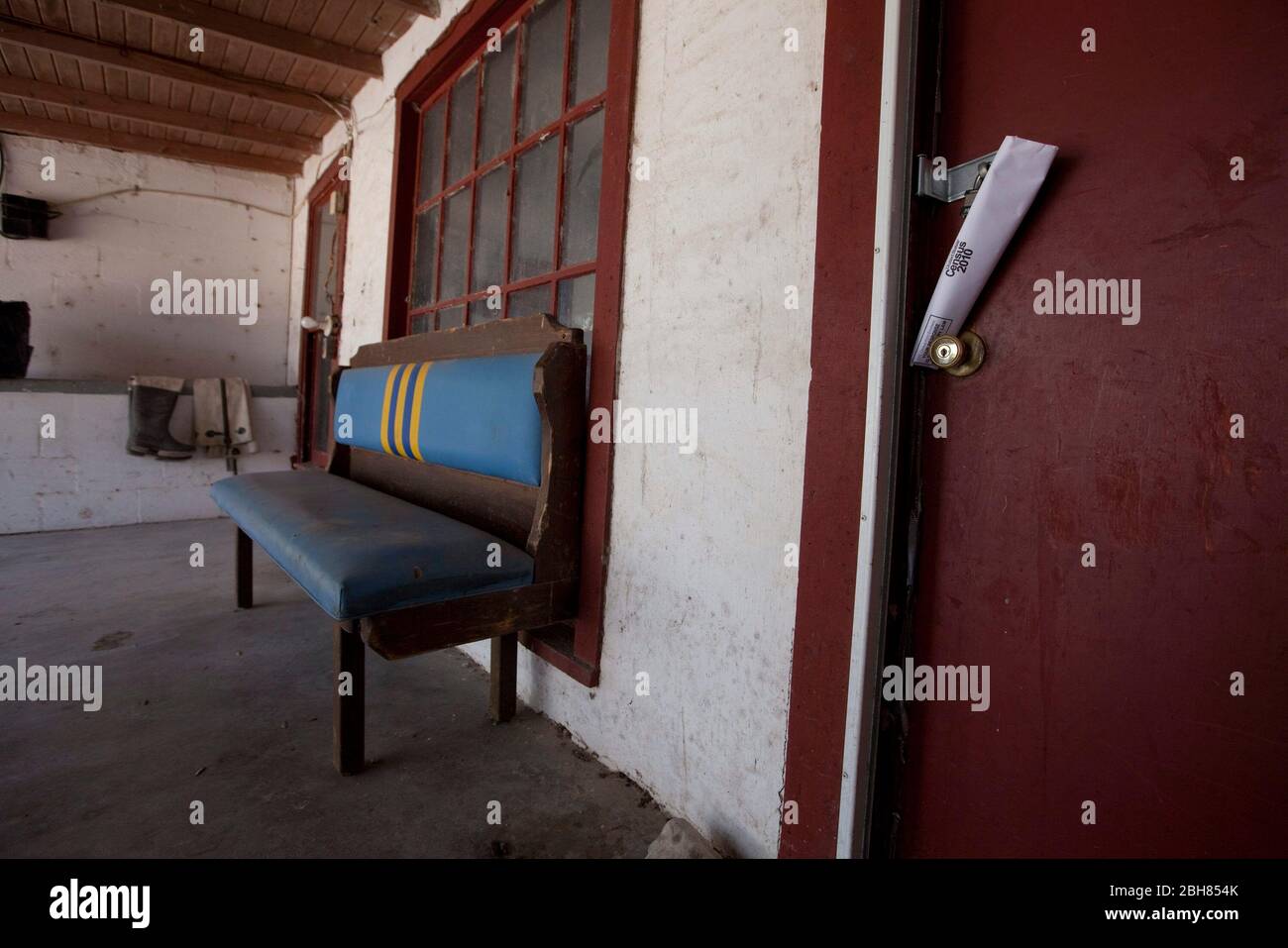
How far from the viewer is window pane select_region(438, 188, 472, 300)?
106 inches

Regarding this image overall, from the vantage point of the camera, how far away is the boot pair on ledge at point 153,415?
184 inches

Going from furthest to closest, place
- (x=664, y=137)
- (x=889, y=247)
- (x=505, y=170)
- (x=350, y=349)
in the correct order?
(x=350, y=349)
(x=505, y=170)
(x=664, y=137)
(x=889, y=247)

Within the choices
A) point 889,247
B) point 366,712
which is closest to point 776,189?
point 889,247

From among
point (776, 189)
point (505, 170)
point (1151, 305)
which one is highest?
point (505, 170)

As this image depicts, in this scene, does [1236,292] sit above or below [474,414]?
above

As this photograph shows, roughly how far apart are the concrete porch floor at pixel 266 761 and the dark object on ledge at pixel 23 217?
148 inches

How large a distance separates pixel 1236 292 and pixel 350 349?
3860mm

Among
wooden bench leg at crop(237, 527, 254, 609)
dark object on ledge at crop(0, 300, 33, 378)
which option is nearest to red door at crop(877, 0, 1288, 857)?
wooden bench leg at crop(237, 527, 254, 609)

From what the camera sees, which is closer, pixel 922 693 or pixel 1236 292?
pixel 1236 292

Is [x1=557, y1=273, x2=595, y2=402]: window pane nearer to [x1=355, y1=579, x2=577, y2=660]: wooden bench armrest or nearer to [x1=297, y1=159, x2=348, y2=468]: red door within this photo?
[x1=355, y1=579, x2=577, y2=660]: wooden bench armrest

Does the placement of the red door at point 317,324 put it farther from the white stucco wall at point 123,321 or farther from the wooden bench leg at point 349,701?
the wooden bench leg at point 349,701

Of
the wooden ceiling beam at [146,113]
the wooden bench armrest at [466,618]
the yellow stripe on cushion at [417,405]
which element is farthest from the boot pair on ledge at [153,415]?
the wooden bench armrest at [466,618]
